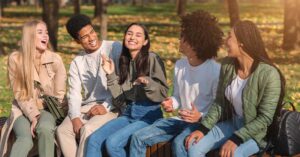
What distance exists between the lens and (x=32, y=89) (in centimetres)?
553

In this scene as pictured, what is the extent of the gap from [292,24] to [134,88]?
1153 cm

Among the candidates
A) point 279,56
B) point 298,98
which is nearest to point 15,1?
point 279,56

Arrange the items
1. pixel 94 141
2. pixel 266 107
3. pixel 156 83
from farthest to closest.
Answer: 1. pixel 156 83
2. pixel 94 141
3. pixel 266 107

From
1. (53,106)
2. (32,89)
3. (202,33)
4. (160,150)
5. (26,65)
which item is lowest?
(160,150)

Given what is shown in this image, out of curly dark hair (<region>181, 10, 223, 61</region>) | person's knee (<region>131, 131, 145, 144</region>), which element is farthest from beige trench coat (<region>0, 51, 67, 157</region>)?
curly dark hair (<region>181, 10, 223, 61</region>)

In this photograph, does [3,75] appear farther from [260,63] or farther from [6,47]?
[260,63]

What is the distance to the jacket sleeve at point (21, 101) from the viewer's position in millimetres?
5375

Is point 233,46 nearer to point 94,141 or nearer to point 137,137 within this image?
point 137,137

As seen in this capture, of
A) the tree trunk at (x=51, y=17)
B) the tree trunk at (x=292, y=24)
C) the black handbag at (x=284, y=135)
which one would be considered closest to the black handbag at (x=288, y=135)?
the black handbag at (x=284, y=135)

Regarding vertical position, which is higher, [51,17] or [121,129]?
[121,129]

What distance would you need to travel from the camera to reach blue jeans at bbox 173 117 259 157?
4.45 m

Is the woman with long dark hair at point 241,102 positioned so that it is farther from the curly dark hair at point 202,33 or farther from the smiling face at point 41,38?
the smiling face at point 41,38

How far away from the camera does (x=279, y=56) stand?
15156mm

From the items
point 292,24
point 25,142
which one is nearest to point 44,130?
point 25,142
